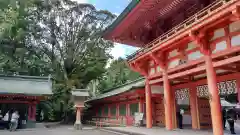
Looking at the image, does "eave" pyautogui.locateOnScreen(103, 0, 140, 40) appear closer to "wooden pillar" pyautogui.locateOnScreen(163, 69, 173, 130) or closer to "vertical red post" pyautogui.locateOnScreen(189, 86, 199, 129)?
"wooden pillar" pyautogui.locateOnScreen(163, 69, 173, 130)

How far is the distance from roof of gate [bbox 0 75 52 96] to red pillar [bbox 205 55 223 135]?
1429 centimetres

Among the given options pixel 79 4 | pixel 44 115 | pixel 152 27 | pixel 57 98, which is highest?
pixel 79 4

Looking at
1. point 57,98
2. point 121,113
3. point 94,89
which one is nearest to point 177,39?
point 121,113

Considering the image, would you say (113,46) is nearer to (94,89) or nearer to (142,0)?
(94,89)

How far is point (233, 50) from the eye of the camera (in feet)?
25.3

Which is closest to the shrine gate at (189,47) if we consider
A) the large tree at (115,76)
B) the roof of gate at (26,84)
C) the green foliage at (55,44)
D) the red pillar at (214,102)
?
the red pillar at (214,102)

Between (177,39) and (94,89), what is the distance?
96.1ft

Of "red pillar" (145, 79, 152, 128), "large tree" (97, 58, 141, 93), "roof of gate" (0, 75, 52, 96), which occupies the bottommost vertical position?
"red pillar" (145, 79, 152, 128)

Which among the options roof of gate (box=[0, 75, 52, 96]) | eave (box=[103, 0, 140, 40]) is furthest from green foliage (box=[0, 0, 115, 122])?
eave (box=[103, 0, 140, 40])

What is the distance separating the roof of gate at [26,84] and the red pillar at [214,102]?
14.3m

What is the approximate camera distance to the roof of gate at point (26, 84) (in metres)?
19.0

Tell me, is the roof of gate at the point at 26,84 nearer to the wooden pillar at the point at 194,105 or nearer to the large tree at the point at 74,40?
the large tree at the point at 74,40

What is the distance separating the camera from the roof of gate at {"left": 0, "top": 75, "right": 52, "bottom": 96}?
1900cm

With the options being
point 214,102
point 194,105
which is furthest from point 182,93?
point 214,102
